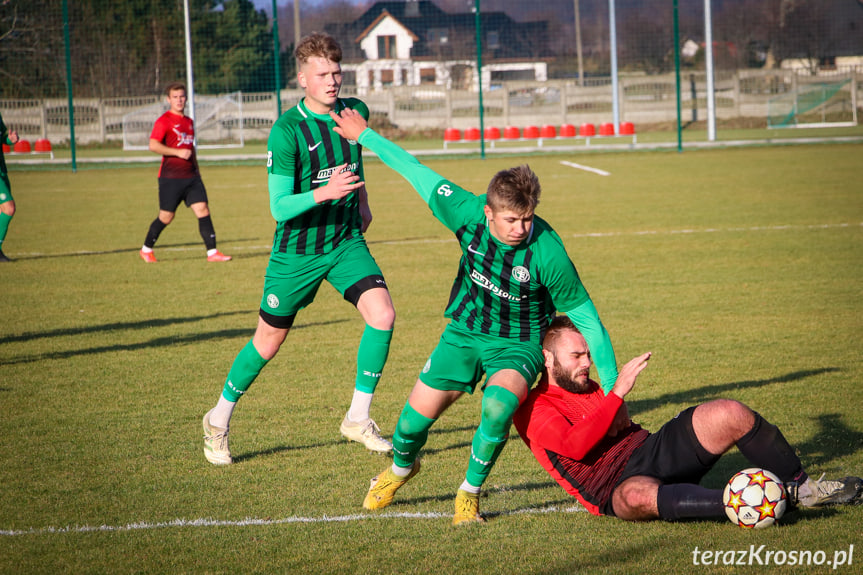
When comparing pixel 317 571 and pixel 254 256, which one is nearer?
pixel 317 571

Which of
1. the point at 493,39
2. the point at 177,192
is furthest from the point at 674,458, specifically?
the point at 493,39

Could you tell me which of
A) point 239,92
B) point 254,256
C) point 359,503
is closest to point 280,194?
point 359,503

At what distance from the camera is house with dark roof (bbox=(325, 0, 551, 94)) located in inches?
1155

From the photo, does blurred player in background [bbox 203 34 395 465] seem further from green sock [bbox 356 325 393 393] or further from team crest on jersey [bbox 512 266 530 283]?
team crest on jersey [bbox 512 266 530 283]

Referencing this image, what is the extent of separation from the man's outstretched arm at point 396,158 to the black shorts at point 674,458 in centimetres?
158

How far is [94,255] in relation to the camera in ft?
44.4

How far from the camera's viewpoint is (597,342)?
4.03 metres

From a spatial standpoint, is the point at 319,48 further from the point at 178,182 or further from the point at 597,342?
the point at 178,182

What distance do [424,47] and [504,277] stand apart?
27805 mm

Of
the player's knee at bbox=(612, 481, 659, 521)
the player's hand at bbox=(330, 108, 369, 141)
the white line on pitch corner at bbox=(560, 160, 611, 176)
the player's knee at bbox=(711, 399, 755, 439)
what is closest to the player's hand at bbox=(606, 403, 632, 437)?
the player's knee at bbox=(612, 481, 659, 521)

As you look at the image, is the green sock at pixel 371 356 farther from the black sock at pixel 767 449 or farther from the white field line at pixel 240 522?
the black sock at pixel 767 449

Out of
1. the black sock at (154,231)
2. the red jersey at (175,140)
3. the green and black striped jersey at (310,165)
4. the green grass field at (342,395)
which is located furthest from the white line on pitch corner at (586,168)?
the green and black striped jersey at (310,165)

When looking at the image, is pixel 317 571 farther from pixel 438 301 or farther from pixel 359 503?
pixel 438 301

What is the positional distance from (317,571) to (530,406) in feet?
4.07
